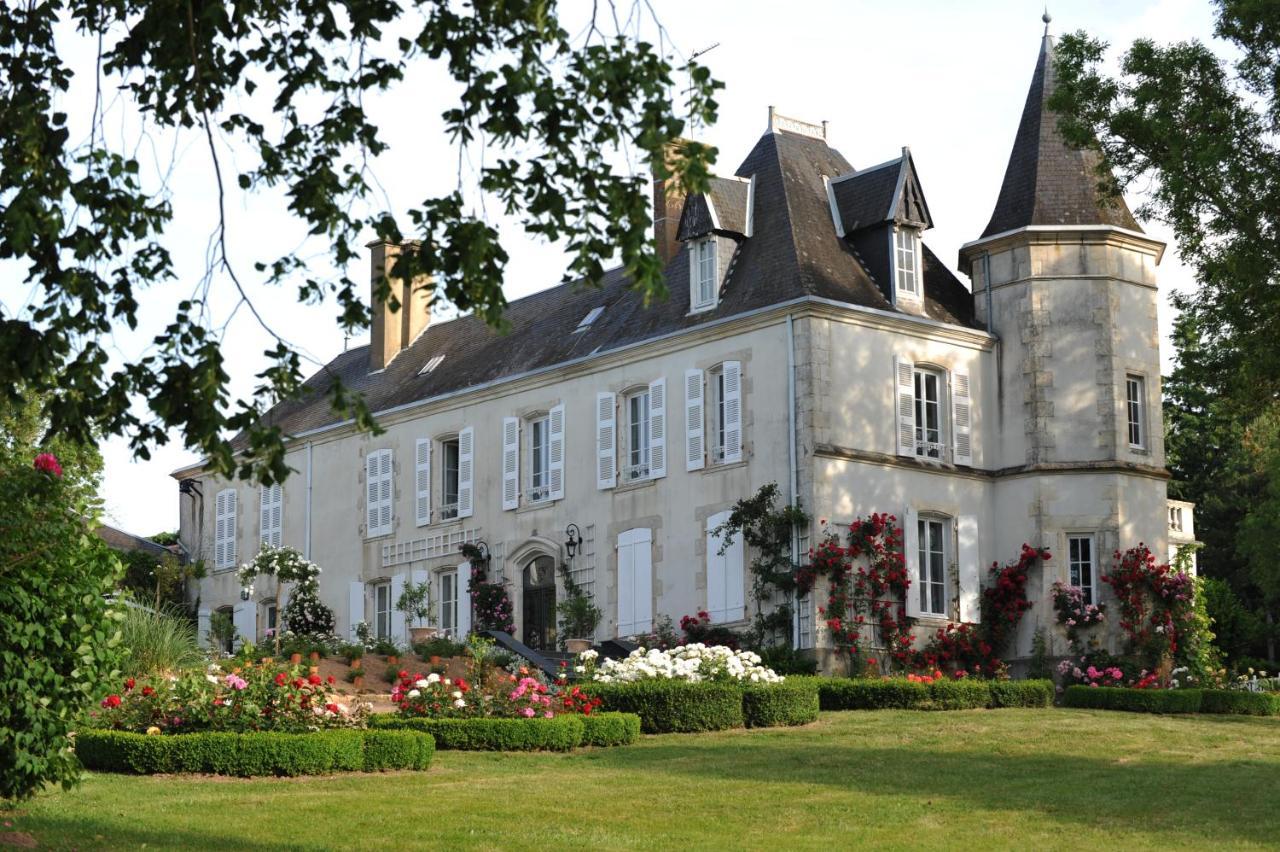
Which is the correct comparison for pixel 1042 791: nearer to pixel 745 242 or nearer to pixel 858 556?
pixel 858 556

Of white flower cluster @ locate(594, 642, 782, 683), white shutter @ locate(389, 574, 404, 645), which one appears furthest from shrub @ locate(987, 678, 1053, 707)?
white shutter @ locate(389, 574, 404, 645)

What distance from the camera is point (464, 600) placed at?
1201 inches

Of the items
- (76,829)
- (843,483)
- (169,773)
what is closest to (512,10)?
(76,829)

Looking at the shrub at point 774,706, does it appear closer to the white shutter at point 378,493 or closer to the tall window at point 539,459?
the tall window at point 539,459

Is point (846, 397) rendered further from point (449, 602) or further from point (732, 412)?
point (449, 602)

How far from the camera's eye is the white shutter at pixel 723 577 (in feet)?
85.5

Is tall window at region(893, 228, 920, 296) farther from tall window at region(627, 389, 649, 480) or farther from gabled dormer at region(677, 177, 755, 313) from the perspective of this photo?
tall window at region(627, 389, 649, 480)

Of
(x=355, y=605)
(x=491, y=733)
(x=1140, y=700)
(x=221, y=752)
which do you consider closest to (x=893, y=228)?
(x=1140, y=700)

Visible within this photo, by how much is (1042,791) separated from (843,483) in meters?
11.3

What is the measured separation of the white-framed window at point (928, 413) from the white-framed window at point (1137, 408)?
2734 millimetres

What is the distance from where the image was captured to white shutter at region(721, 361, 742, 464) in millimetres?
26516

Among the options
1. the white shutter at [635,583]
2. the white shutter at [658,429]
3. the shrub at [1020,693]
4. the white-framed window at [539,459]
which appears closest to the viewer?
the shrub at [1020,693]

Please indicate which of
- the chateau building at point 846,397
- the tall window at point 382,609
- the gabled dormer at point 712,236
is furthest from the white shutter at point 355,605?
the gabled dormer at point 712,236

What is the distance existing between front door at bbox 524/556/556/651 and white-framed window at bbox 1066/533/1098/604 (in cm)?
810
